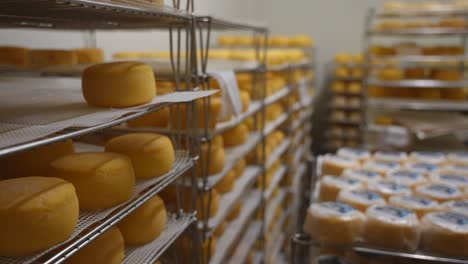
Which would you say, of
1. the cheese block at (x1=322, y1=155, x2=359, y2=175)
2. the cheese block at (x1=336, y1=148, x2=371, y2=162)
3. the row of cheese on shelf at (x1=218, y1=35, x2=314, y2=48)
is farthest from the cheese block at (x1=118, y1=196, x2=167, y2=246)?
the row of cheese on shelf at (x1=218, y1=35, x2=314, y2=48)

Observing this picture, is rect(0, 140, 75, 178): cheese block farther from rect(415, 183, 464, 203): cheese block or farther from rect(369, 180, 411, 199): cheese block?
rect(415, 183, 464, 203): cheese block

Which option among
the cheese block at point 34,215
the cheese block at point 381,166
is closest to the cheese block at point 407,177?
the cheese block at point 381,166

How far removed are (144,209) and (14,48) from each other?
882 millimetres

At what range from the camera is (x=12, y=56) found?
1664 millimetres

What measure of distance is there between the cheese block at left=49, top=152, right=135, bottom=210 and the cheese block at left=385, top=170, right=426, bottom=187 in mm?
1112

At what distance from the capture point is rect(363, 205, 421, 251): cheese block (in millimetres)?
1242

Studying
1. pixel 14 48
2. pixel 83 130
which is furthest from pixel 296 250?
pixel 14 48

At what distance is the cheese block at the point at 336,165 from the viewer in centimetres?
186

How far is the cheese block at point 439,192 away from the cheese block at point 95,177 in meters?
1.08

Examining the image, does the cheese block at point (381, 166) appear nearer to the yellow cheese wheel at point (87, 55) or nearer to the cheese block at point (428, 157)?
the cheese block at point (428, 157)

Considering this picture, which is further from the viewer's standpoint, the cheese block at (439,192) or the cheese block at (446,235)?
the cheese block at (439,192)

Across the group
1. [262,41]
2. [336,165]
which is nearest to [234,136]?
[336,165]

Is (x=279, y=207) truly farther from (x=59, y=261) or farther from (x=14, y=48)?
(x=59, y=261)

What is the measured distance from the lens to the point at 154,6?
1.13 metres
